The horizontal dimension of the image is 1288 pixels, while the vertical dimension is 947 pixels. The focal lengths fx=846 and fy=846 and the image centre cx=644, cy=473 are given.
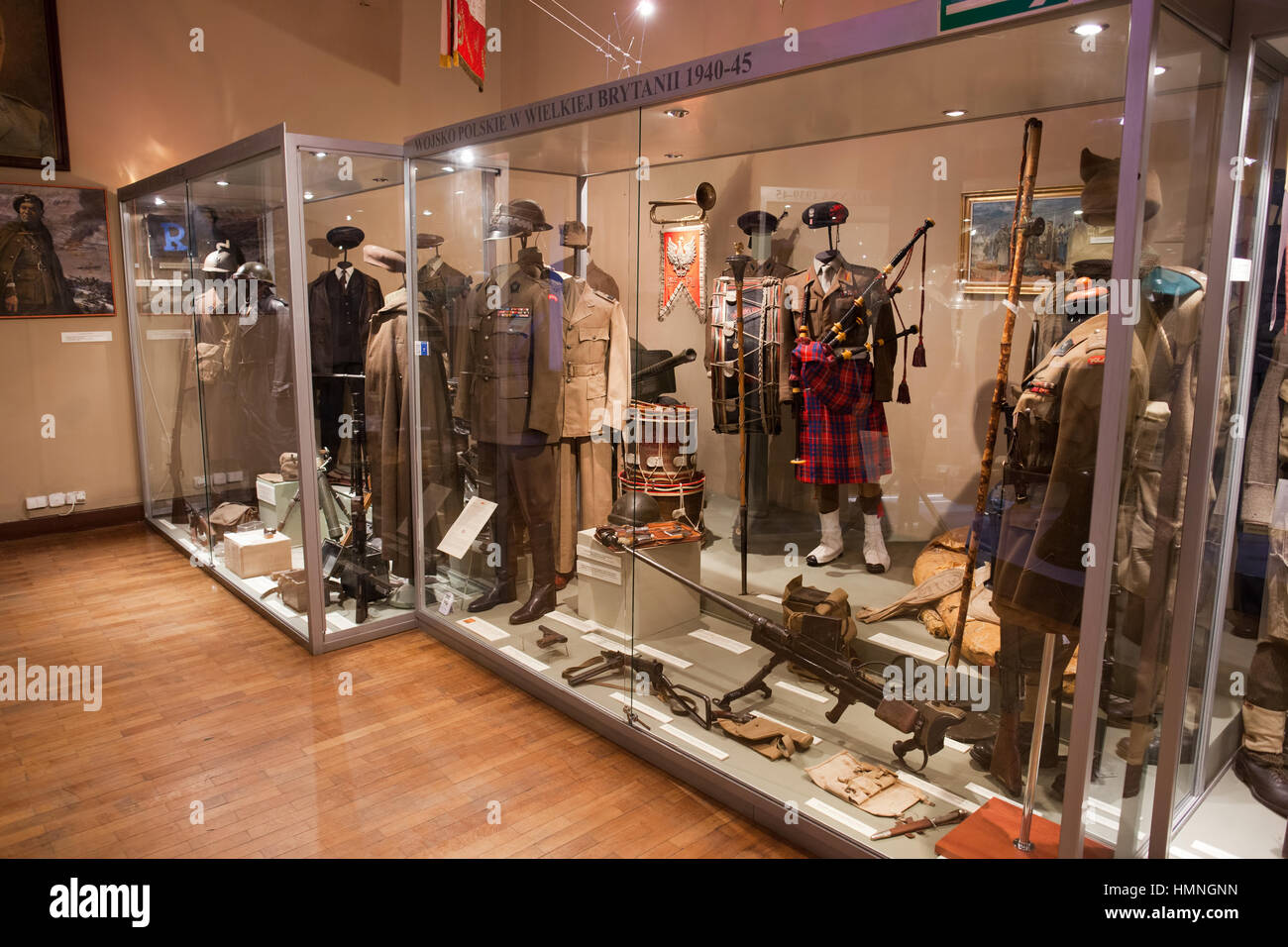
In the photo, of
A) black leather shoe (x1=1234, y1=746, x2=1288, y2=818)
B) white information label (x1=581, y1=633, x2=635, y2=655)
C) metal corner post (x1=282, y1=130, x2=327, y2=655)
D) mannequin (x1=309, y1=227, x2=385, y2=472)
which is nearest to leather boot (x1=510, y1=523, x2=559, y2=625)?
white information label (x1=581, y1=633, x2=635, y2=655)

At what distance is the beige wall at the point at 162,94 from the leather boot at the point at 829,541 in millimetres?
3098

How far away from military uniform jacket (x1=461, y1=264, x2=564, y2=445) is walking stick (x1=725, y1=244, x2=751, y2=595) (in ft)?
2.60

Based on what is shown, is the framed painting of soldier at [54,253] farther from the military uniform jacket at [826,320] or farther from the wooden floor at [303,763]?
the military uniform jacket at [826,320]

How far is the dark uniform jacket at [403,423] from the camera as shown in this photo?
3898 millimetres

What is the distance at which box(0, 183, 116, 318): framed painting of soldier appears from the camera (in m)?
5.41

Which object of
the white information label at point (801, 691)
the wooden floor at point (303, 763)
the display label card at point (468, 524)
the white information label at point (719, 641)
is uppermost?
the display label card at point (468, 524)

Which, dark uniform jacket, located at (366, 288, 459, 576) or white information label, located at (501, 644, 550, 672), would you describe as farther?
dark uniform jacket, located at (366, 288, 459, 576)

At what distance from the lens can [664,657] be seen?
3.30 m

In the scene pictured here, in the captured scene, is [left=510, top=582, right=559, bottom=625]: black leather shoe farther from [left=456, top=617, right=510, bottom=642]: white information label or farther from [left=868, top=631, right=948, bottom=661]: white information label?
[left=868, top=631, right=948, bottom=661]: white information label

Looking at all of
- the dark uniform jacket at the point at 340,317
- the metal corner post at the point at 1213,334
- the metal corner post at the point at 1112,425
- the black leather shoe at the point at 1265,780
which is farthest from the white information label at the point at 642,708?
the dark uniform jacket at the point at 340,317

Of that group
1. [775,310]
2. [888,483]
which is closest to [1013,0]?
[888,483]

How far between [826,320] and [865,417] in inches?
17.6

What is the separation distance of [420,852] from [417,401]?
2079 mm

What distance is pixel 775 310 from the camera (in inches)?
137
